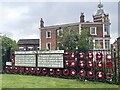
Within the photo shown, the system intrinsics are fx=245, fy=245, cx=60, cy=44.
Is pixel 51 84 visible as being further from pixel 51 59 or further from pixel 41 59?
pixel 41 59

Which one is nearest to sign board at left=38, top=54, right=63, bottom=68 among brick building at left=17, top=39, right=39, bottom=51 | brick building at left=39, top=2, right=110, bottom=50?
brick building at left=39, top=2, right=110, bottom=50

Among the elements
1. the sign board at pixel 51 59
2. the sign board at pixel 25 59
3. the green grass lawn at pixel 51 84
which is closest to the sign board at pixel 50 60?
the sign board at pixel 51 59

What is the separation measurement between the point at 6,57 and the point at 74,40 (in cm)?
1163

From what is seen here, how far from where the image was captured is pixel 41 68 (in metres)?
14.9

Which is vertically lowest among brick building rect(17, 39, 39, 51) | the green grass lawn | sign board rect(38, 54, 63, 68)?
the green grass lawn

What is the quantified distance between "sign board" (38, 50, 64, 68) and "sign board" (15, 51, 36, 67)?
1.92ft

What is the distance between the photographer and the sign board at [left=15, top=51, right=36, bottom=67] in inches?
604

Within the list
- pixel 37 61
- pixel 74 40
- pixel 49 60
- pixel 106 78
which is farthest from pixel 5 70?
pixel 74 40

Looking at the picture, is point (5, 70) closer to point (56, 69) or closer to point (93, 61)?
point (56, 69)

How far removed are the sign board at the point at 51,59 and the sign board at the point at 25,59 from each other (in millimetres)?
586

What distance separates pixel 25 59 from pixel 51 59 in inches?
91.1

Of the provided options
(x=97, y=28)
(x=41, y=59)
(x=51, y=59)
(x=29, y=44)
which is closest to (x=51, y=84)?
(x=51, y=59)

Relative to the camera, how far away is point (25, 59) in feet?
51.8

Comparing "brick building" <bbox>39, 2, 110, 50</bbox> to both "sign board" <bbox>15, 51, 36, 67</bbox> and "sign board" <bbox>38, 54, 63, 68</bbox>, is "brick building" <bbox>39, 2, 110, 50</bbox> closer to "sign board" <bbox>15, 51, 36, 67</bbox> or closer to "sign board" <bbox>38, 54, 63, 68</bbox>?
"sign board" <bbox>15, 51, 36, 67</bbox>
